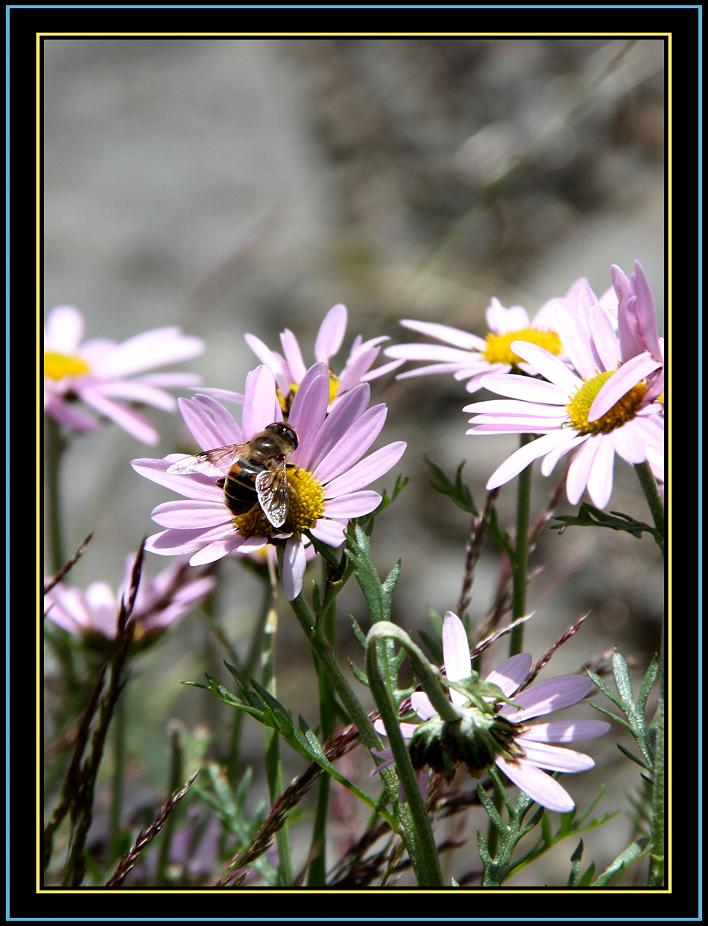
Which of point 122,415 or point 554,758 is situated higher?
point 122,415

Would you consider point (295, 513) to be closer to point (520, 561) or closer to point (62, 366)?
point (520, 561)

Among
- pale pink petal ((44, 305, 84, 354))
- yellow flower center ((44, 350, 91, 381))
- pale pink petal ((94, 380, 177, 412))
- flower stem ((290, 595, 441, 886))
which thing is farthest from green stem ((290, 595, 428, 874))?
pale pink petal ((44, 305, 84, 354))

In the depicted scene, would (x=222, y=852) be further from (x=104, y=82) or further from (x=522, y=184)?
(x=104, y=82)

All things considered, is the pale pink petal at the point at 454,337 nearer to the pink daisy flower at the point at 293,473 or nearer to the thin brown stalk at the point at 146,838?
the pink daisy flower at the point at 293,473

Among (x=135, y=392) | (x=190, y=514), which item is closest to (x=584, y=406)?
(x=190, y=514)

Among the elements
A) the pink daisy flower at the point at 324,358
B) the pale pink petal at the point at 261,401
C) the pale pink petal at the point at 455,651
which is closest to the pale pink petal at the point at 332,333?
the pink daisy flower at the point at 324,358

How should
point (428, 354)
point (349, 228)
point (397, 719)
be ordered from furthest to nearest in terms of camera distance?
point (349, 228) → point (428, 354) → point (397, 719)

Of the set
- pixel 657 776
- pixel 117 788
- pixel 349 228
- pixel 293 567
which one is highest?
pixel 349 228

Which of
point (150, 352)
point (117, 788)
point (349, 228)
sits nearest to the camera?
point (117, 788)
